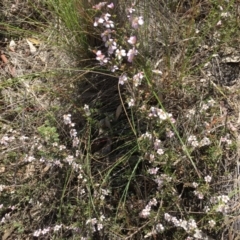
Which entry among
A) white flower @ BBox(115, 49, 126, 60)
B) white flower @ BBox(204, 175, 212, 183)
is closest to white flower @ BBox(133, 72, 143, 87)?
white flower @ BBox(115, 49, 126, 60)

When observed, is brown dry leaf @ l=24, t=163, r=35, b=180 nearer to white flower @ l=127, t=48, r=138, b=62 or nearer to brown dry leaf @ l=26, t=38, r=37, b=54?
brown dry leaf @ l=26, t=38, r=37, b=54

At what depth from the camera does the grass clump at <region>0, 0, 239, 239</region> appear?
1994mm

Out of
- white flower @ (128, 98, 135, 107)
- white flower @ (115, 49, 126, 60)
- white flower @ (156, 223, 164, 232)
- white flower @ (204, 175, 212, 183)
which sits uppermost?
white flower @ (115, 49, 126, 60)

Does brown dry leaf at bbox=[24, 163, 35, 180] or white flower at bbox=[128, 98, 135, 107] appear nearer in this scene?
white flower at bbox=[128, 98, 135, 107]

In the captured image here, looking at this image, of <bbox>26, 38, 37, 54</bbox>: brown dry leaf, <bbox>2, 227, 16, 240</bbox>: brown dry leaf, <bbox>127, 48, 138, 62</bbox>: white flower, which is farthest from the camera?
<bbox>26, 38, 37, 54</bbox>: brown dry leaf

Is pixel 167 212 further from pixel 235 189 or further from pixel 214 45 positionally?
pixel 214 45

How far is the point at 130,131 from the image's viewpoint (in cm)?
219

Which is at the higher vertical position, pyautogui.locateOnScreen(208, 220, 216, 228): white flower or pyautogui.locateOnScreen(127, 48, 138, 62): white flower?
pyautogui.locateOnScreen(127, 48, 138, 62): white flower

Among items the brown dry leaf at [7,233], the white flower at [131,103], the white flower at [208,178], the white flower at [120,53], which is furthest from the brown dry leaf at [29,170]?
the white flower at [208,178]

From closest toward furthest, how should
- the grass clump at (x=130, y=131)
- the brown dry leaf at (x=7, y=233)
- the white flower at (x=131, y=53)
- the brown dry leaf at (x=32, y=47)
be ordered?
the white flower at (x=131, y=53) → the grass clump at (x=130, y=131) → the brown dry leaf at (x=7, y=233) → the brown dry leaf at (x=32, y=47)

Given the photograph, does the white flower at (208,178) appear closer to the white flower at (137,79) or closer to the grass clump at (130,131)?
the grass clump at (130,131)

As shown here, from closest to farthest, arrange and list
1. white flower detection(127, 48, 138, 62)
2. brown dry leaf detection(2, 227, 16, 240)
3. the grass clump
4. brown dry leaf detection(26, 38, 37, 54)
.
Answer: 1. white flower detection(127, 48, 138, 62)
2. the grass clump
3. brown dry leaf detection(2, 227, 16, 240)
4. brown dry leaf detection(26, 38, 37, 54)

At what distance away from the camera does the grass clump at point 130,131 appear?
6.54 feet

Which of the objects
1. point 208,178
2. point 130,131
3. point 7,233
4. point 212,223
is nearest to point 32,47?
point 130,131
